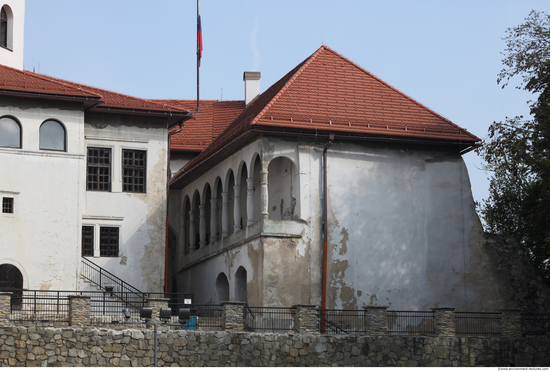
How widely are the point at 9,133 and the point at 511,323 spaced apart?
60.3ft

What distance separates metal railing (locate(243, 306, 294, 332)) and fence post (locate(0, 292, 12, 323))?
281 inches

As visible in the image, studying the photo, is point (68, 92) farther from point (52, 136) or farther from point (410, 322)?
point (410, 322)

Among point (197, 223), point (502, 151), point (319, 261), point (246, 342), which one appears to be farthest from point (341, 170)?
point (197, 223)

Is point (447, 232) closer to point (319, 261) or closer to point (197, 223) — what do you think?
point (319, 261)

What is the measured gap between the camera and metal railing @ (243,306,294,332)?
90.9ft

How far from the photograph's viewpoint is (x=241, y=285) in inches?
1272

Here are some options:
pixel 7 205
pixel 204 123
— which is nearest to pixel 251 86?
pixel 204 123

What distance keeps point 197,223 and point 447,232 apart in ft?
41.8

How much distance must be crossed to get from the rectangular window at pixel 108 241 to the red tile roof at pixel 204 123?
7.56 metres

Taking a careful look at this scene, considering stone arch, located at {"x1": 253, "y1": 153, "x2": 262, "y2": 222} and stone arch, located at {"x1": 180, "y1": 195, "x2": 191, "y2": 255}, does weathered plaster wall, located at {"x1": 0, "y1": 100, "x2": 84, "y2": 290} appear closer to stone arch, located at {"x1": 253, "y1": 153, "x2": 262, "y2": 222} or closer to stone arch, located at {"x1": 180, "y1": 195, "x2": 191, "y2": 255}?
stone arch, located at {"x1": 253, "y1": 153, "x2": 262, "y2": 222}

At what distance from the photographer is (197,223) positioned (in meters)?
39.9

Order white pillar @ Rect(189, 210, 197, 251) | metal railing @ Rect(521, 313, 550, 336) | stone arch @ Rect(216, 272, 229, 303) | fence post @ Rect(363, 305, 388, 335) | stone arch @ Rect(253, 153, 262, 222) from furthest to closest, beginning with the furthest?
white pillar @ Rect(189, 210, 197, 251), stone arch @ Rect(216, 272, 229, 303), stone arch @ Rect(253, 153, 262, 222), metal railing @ Rect(521, 313, 550, 336), fence post @ Rect(363, 305, 388, 335)

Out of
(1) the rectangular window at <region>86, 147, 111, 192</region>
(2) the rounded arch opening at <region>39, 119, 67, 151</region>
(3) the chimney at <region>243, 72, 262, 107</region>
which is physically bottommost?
(1) the rectangular window at <region>86, 147, 111, 192</region>

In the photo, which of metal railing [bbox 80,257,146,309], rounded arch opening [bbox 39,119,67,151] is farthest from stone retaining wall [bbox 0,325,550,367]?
rounded arch opening [bbox 39,119,67,151]
